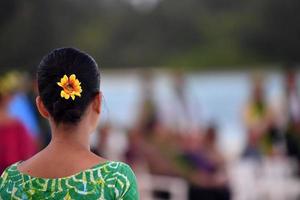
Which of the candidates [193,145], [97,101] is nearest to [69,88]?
[97,101]

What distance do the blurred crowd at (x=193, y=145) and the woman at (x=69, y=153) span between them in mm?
3644

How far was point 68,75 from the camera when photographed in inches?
112

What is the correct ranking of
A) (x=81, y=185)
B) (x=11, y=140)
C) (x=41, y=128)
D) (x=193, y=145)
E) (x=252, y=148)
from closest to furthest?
(x=81, y=185), (x=11, y=140), (x=41, y=128), (x=193, y=145), (x=252, y=148)

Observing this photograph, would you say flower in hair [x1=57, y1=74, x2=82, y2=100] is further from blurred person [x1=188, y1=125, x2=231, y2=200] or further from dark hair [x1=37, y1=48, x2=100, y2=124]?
blurred person [x1=188, y1=125, x2=231, y2=200]

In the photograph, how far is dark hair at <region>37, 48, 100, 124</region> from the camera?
9.27 ft

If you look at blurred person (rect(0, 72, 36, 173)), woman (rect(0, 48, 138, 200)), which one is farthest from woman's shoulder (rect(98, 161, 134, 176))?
blurred person (rect(0, 72, 36, 173))

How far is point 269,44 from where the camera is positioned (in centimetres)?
3978

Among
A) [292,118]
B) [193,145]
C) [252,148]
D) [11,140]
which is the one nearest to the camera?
[11,140]

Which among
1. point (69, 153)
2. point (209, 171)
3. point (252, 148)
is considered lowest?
point (209, 171)

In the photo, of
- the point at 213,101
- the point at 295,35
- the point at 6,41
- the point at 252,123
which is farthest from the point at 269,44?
the point at 6,41

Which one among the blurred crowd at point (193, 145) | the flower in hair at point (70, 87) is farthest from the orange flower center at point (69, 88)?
the blurred crowd at point (193, 145)

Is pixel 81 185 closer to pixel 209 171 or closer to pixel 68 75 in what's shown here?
pixel 68 75

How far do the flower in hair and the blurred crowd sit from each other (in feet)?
12.1

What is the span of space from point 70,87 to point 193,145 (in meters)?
6.01
